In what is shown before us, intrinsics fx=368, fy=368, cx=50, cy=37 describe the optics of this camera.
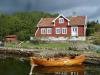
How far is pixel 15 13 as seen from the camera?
493 ft

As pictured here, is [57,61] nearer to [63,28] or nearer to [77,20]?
[63,28]

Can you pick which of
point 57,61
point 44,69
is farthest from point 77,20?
point 44,69

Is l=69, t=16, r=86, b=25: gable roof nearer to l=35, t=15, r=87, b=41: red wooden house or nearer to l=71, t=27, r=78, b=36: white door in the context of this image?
l=35, t=15, r=87, b=41: red wooden house

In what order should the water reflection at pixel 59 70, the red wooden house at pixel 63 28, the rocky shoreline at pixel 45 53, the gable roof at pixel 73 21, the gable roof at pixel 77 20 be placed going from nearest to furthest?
the water reflection at pixel 59 70
the rocky shoreline at pixel 45 53
the red wooden house at pixel 63 28
the gable roof at pixel 77 20
the gable roof at pixel 73 21

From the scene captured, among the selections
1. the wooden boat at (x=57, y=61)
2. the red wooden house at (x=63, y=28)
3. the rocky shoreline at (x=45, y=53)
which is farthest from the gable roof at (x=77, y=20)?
the wooden boat at (x=57, y=61)

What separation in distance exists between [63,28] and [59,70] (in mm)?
34971

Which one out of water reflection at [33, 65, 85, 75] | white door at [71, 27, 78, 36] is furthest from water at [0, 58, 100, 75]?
white door at [71, 27, 78, 36]

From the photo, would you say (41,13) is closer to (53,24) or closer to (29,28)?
(29,28)

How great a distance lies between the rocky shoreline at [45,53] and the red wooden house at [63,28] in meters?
12.4

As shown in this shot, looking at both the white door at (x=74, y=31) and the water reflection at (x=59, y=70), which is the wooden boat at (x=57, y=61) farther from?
the white door at (x=74, y=31)

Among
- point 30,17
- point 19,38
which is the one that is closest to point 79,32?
point 19,38

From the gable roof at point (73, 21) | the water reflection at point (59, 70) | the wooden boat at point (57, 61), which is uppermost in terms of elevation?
the gable roof at point (73, 21)

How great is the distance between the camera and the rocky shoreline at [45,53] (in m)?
59.3

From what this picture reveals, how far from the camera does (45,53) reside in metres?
66.5
